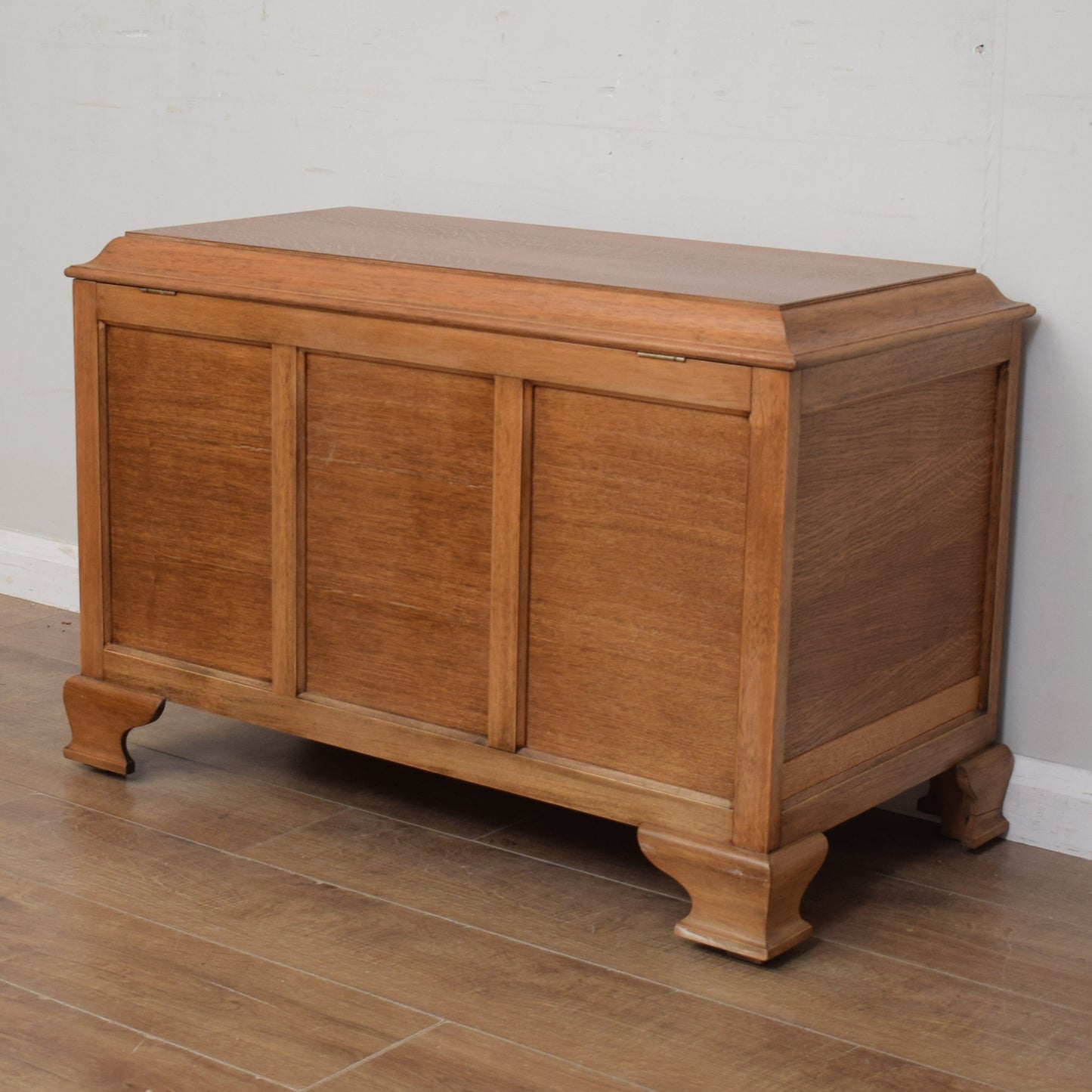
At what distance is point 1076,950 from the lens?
2051 mm

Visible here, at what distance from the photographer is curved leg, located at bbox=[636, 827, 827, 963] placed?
6.42ft

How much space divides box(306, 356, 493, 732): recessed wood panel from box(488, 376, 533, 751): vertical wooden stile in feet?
0.07

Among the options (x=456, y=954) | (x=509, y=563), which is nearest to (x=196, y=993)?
(x=456, y=954)

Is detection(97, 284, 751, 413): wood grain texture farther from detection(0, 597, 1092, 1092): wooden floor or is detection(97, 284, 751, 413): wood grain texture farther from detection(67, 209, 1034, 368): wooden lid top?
detection(0, 597, 1092, 1092): wooden floor

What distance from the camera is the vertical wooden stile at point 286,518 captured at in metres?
2.24

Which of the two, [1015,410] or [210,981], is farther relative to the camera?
[1015,410]

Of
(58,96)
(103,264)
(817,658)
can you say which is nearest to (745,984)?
(817,658)

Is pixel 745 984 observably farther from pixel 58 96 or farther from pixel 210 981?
pixel 58 96

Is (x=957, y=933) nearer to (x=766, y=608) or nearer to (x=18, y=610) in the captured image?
(x=766, y=608)

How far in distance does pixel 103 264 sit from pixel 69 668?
872 mm

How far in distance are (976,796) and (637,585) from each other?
0.63 m

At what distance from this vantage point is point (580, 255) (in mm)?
2264

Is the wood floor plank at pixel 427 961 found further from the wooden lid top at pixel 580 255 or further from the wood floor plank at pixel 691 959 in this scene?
the wooden lid top at pixel 580 255

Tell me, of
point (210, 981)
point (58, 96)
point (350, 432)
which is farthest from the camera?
point (58, 96)
